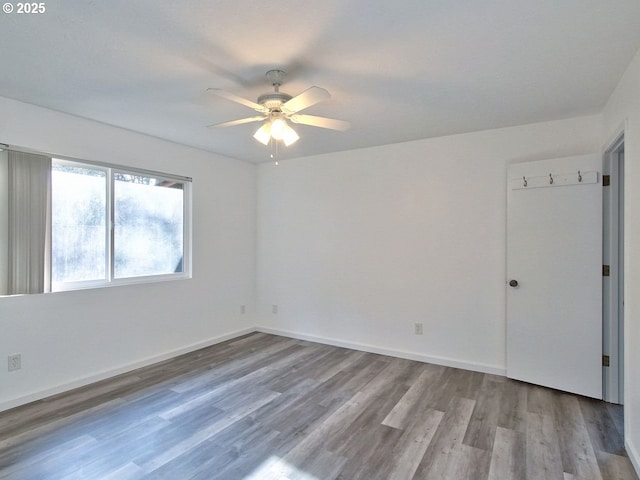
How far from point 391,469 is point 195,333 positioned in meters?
2.89

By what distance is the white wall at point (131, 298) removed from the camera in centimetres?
273

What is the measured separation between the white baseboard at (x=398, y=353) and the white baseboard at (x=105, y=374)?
777mm

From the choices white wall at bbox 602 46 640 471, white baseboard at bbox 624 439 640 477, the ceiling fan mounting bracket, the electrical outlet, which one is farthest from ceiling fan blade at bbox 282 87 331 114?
the electrical outlet

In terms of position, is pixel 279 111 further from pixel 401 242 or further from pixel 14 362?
pixel 14 362

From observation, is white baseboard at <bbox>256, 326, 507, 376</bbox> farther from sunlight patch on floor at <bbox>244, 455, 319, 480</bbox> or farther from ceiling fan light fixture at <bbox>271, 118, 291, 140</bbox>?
ceiling fan light fixture at <bbox>271, 118, 291, 140</bbox>

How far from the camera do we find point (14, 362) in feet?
8.77

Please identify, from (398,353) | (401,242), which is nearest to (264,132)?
(401,242)

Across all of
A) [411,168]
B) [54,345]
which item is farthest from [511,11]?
[54,345]

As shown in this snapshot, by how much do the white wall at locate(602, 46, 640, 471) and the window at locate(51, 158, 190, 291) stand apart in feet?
13.2

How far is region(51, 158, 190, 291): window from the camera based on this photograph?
9.82 ft

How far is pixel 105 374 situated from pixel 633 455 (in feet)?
13.5

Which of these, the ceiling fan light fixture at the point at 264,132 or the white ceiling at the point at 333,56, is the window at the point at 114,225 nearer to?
the white ceiling at the point at 333,56

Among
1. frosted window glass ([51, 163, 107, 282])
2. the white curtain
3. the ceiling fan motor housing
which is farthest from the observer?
frosted window glass ([51, 163, 107, 282])

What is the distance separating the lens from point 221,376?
3.30m
